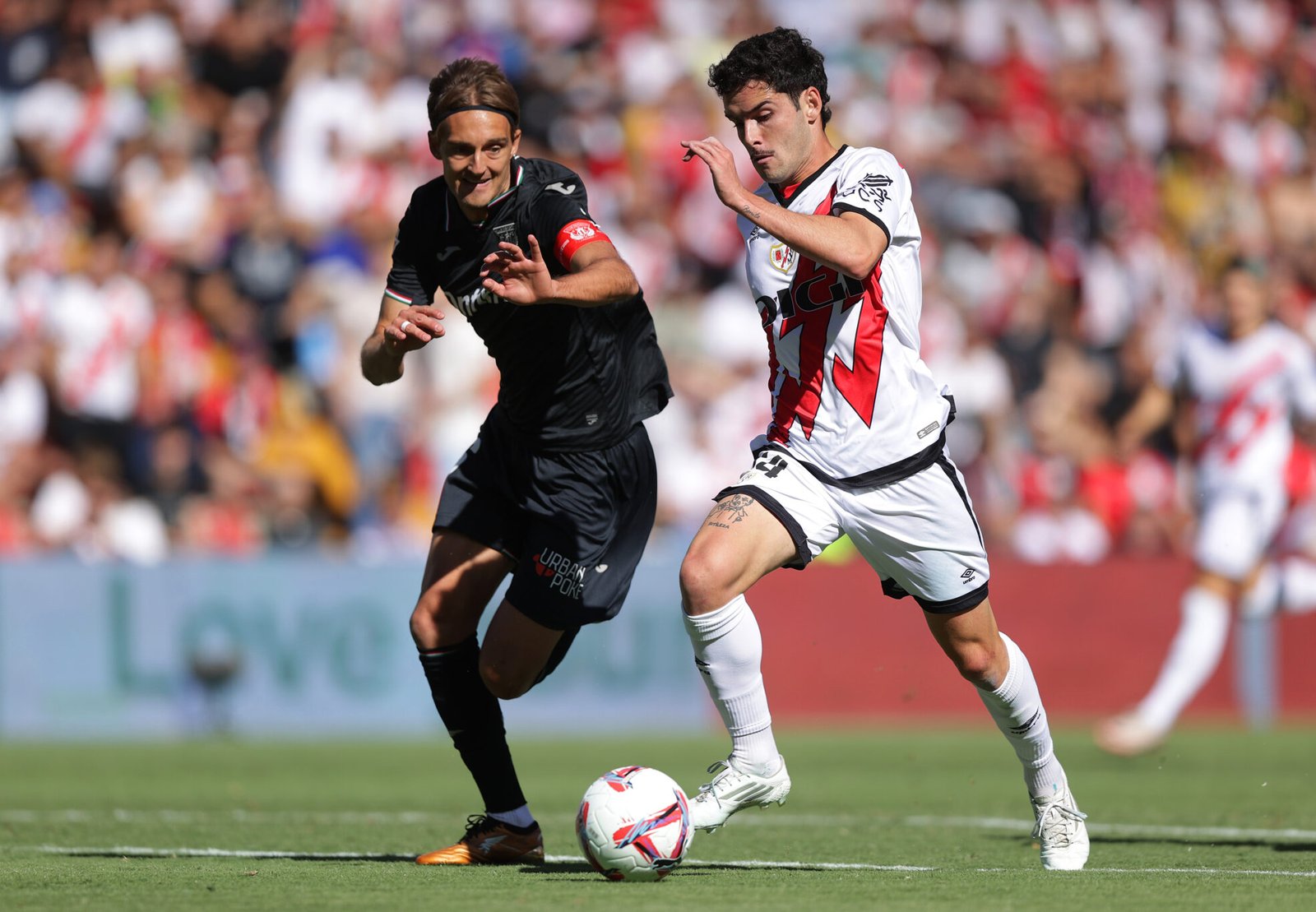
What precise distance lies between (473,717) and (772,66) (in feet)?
8.29

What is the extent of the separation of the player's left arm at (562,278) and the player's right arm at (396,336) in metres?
0.23


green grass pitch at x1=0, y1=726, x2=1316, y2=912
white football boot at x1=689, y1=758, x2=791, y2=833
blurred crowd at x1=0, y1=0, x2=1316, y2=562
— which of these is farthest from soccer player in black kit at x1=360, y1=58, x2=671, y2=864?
blurred crowd at x1=0, y1=0, x2=1316, y2=562

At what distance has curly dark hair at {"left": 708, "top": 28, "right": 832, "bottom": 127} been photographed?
6.04 m

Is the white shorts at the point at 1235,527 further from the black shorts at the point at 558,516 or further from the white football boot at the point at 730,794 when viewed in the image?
the white football boot at the point at 730,794

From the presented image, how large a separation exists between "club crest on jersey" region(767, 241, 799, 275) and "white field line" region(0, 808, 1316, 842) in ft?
9.42

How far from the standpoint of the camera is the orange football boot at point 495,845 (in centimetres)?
653

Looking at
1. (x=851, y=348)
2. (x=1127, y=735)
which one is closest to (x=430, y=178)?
(x=1127, y=735)

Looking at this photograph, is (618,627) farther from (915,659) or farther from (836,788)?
(836,788)

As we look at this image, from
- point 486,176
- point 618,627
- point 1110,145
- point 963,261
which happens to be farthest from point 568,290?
point 1110,145

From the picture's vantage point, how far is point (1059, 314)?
17.5m

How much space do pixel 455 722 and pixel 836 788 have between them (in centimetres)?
377

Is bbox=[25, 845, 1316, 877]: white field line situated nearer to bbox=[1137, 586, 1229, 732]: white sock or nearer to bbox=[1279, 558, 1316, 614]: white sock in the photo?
bbox=[1137, 586, 1229, 732]: white sock

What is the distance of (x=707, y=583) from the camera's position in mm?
5902

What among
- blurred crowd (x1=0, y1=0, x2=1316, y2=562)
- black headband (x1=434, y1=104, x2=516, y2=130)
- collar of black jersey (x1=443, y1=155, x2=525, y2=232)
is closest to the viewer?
black headband (x1=434, y1=104, x2=516, y2=130)
